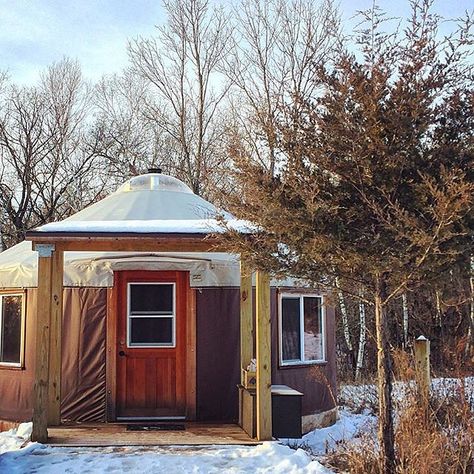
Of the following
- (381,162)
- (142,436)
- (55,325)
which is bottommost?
(142,436)

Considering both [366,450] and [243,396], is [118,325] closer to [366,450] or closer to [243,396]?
[243,396]

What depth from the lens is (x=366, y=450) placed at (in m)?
4.82

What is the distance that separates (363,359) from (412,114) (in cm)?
1120

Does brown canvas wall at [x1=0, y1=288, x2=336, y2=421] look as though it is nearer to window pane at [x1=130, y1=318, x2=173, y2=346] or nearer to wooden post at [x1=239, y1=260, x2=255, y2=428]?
window pane at [x1=130, y1=318, x2=173, y2=346]

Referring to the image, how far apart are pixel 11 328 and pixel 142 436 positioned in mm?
2606

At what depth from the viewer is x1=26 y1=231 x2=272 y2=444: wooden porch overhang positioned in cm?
571

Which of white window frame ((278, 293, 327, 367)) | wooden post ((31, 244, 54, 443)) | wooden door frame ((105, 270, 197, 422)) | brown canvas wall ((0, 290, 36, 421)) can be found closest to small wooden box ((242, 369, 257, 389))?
wooden door frame ((105, 270, 197, 422))

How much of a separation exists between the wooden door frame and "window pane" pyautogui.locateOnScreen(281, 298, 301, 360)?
3.76 feet

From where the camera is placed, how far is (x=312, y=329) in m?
8.11

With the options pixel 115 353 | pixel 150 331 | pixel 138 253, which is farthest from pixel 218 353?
pixel 138 253

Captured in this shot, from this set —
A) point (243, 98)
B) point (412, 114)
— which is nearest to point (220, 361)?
point (412, 114)

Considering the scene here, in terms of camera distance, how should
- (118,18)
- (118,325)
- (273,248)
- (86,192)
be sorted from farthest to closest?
(86,192) < (118,18) < (118,325) < (273,248)

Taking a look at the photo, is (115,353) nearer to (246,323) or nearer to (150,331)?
(150,331)

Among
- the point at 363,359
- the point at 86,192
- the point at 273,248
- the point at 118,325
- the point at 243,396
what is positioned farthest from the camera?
the point at 86,192
